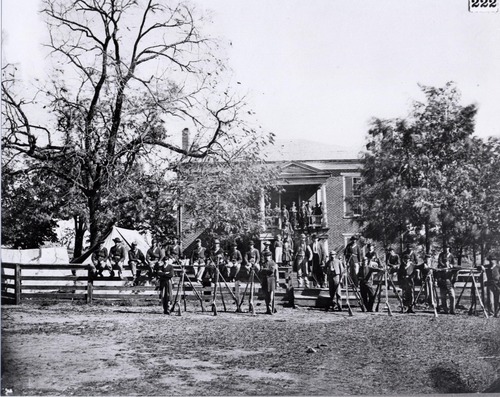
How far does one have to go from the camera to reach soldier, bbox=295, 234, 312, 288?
708 centimetres

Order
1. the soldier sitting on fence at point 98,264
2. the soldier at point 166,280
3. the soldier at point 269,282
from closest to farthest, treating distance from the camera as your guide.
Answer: the soldier at point 166,280 < the soldier sitting on fence at point 98,264 < the soldier at point 269,282

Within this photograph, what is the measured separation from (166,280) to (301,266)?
2.12 metres

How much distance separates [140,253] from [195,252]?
122cm

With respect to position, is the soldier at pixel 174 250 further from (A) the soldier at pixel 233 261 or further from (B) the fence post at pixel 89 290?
(B) the fence post at pixel 89 290

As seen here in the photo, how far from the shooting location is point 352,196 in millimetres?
6449

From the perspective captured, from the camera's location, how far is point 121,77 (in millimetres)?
6293

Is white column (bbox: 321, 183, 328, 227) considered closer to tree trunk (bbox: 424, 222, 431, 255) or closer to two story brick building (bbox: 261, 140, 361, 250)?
two story brick building (bbox: 261, 140, 361, 250)

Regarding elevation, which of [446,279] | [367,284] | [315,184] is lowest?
[367,284]

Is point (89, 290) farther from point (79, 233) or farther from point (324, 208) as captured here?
point (324, 208)

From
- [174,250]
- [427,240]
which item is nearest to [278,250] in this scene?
[174,250]

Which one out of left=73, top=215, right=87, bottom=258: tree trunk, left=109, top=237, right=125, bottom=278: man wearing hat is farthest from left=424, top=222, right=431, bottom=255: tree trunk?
left=73, top=215, right=87, bottom=258: tree trunk

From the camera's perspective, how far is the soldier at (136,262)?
24.1 ft

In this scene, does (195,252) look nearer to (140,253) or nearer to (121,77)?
(140,253)

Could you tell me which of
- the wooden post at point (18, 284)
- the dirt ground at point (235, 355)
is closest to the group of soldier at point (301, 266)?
the dirt ground at point (235, 355)
